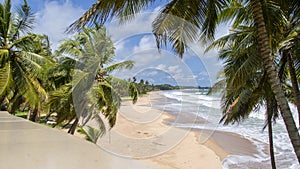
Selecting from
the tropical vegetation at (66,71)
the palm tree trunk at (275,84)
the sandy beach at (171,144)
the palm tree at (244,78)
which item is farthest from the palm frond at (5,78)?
the palm tree trunk at (275,84)

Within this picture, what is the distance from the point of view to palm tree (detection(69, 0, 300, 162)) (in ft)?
9.41

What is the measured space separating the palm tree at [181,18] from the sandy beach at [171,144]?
378 centimetres

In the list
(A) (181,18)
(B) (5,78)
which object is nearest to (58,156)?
(A) (181,18)

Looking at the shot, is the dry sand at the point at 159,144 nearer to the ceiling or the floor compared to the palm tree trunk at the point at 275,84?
nearer to the floor

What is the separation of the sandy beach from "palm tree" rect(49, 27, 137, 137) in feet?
4.18

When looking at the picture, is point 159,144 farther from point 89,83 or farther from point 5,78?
point 5,78

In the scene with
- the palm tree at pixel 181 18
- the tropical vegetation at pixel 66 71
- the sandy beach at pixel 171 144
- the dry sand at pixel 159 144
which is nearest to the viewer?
the palm tree at pixel 181 18

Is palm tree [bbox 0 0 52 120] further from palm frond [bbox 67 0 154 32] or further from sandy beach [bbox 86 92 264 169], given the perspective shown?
palm frond [bbox 67 0 154 32]

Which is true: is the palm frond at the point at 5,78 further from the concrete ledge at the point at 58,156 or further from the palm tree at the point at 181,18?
the concrete ledge at the point at 58,156

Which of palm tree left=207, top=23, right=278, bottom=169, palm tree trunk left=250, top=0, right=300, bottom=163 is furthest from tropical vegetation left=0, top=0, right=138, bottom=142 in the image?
palm tree trunk left=250, top=0, right=300, bottom=163

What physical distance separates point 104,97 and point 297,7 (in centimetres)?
543

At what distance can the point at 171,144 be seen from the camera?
36.1 feet

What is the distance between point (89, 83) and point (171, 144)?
557cm

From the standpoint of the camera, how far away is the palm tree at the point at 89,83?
695 centimetres
